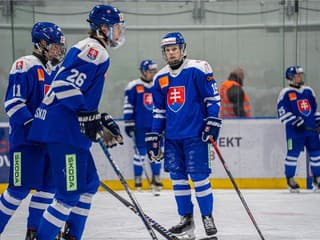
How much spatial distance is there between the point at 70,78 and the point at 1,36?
5293 mm

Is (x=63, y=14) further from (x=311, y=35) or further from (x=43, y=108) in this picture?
(x=43, y=108)

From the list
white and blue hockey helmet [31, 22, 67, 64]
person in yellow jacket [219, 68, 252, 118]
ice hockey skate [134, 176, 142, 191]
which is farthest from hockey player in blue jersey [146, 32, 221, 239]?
person in yellow jacket [219, 68, 252, 118]

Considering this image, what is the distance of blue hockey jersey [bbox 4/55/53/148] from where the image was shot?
4.47 metres

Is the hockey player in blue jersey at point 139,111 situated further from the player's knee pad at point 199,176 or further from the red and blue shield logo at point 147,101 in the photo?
the player's knee pad at point 199,176

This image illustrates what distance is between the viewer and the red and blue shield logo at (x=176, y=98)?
16.6 feet

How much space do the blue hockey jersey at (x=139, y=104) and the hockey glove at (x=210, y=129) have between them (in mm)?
3736

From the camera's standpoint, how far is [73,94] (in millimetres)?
3836

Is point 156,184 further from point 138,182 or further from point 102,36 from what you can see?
point 102,36

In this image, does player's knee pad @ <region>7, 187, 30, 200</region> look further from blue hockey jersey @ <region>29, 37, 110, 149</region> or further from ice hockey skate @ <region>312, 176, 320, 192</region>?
ice hockey skate @ <region>312, 176, 320, 192</region>

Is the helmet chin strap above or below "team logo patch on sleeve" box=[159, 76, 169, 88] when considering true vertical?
above

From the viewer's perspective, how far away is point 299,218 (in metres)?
6.23

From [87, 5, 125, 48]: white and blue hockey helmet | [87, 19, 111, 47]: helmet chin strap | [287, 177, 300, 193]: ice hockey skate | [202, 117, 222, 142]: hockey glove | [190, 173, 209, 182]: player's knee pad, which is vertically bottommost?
[287, 177, 300, 193]: ice hockey skate

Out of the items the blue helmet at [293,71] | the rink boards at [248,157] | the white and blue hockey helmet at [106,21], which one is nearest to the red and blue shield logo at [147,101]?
the rink boards at [248,157]

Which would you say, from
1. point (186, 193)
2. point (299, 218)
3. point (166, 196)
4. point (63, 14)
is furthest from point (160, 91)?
point (63, 14)
